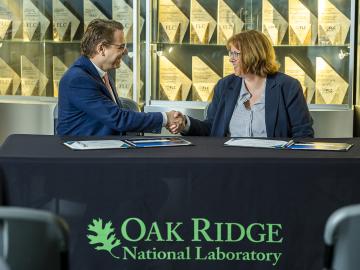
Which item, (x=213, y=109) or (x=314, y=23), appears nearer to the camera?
(x=213, y=109)

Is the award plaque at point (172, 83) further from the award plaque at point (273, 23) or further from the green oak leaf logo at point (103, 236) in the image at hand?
the green oak leaf logo at point (103, 236)

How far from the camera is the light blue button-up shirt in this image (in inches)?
163

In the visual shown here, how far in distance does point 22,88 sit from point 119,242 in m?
3.12

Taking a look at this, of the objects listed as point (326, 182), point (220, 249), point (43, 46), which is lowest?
point (220, 249)

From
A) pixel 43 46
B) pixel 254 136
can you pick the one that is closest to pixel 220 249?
pixel 254 136

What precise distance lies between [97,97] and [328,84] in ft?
7.31

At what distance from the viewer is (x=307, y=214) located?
3.27m

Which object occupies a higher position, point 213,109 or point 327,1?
point 327,1

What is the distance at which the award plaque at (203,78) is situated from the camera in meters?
5.82

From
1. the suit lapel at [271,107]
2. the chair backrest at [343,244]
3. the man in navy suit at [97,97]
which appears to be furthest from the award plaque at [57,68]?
the chair backrest at [343,244]

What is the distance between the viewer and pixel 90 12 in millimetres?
5949

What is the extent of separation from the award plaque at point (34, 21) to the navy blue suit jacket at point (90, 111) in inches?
78.0

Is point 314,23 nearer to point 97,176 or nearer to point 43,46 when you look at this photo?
point 43,46

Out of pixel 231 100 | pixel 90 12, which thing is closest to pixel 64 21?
pixel 90 12
